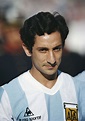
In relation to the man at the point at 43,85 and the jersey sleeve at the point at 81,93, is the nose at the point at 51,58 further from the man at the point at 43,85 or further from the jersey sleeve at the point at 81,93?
the jersey sleeve at the point at 81,93

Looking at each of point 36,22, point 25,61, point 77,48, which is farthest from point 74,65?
point 36,22

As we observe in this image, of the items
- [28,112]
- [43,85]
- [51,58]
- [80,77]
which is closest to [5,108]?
[28,112]

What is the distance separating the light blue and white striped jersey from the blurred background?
0.39 ft

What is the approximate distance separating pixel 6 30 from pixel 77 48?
1.34ft

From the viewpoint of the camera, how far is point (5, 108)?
1.30m

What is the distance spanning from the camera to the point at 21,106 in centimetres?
133

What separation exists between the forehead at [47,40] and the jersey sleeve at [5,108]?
297mm

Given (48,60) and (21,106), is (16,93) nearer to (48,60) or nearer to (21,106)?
(21,106)

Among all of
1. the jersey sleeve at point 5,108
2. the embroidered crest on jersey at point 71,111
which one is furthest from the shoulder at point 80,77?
the jersey sleeve at point 5,108

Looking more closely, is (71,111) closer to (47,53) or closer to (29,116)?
(29,116)

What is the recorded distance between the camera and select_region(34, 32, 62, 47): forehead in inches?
49.8

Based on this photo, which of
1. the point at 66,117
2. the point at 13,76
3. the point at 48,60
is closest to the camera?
the point at 48,60

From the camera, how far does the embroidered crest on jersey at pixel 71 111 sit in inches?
54.6

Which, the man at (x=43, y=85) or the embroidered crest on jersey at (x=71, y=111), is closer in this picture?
the man at (x=43, y=85)
